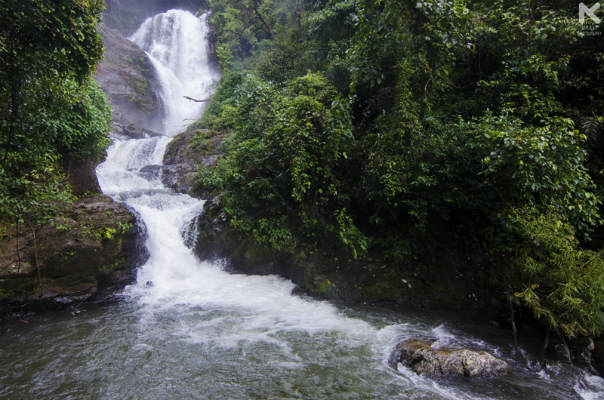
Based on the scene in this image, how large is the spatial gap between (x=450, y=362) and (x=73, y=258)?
7.15 metres

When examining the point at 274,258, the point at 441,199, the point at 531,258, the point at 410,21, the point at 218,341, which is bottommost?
the point at 218,341

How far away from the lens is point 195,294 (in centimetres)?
691

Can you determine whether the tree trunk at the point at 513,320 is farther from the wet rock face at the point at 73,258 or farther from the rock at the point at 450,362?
the wet rock face at the point at 73,258

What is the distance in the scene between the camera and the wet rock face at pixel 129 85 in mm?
21641

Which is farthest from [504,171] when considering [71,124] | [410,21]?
[71,124]

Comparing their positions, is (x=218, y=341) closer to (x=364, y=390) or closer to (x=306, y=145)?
(x=364, y=390)

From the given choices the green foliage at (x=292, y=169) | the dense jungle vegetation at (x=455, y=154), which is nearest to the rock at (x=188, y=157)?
the green foliage at (x=292, y=169)

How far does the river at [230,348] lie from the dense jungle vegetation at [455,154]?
43.5 inches

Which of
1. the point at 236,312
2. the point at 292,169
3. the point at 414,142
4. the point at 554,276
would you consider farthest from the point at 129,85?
the point at 554,276

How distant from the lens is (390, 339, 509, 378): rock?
396cm

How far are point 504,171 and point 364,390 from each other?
13.0ft

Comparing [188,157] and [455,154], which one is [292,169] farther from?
[188,157]

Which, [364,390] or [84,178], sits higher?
[84,178]

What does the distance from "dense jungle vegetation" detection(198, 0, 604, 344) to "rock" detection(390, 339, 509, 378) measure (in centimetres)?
128
